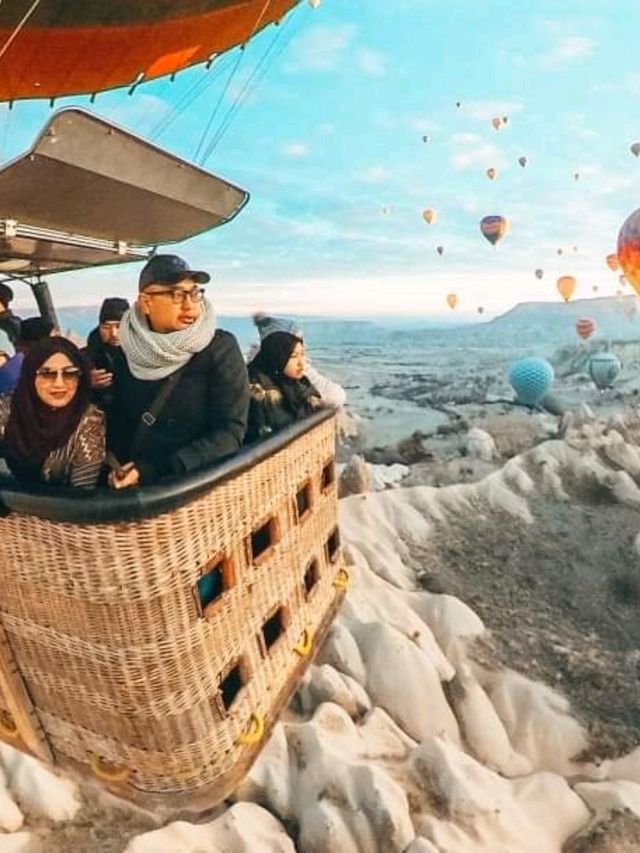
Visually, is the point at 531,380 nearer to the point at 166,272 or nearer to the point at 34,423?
the point at 166,272

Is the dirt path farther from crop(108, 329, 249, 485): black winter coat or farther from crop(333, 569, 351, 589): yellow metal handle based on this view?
crop(108, 329, 249, 485): black winter coat

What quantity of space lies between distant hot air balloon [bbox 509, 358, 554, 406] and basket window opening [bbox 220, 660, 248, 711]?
2388 centimetres

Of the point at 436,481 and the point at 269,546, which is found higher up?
the point at 269,546

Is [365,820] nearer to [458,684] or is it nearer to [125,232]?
[458,684]

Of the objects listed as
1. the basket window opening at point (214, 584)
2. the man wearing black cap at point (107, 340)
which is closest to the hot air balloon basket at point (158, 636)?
the basket window opening at point (214, 584)

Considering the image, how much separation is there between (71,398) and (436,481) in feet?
33.0

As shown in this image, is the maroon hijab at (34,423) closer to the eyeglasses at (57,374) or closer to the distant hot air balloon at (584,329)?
the eyeglasses at (57,374)

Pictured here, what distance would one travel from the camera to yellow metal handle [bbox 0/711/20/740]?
5.94 feet

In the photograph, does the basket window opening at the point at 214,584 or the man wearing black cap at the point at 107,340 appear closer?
the basket window opening at the point at 214,584

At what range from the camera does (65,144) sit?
67.5 inches

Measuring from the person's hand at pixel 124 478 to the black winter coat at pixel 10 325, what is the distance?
167 cm

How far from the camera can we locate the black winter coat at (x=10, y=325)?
277cm

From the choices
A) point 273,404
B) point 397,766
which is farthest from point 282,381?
point 397,766

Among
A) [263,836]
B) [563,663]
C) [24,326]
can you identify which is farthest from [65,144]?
[563,663]
